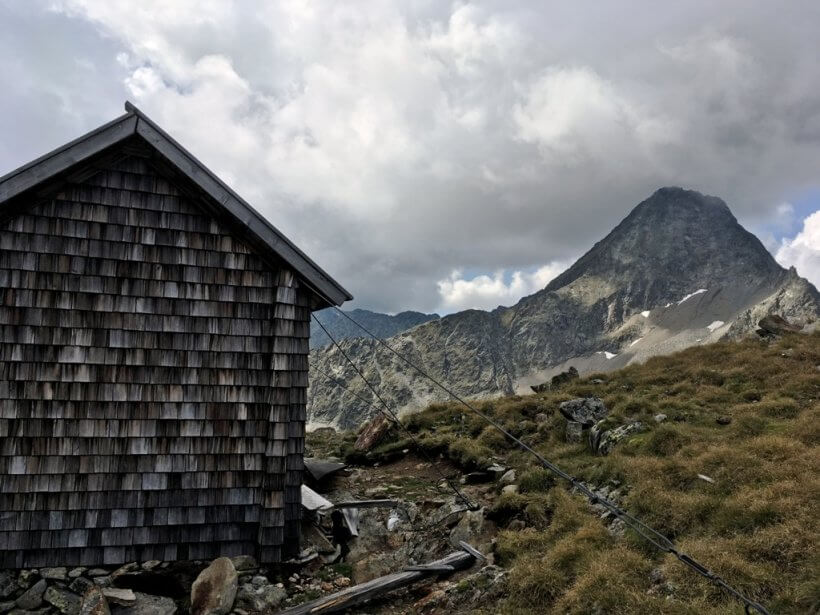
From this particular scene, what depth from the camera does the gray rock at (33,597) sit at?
809 cm

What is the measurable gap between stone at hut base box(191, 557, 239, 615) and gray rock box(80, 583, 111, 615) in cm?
124

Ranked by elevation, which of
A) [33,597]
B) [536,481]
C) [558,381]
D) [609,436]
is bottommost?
[33,597]

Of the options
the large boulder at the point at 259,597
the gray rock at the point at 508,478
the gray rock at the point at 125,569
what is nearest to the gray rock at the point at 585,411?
the gray rock at the point at 508,478

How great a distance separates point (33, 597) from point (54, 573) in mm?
456

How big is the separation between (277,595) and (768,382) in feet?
50.5

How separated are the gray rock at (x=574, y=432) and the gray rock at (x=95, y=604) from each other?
36.5 ft

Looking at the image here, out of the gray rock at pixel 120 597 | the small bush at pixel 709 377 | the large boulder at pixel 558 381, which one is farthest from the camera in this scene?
the large boulder at pixel 558 381

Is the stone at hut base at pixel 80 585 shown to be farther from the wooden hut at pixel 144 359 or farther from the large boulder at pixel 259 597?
the large boulder at pixel 259 597

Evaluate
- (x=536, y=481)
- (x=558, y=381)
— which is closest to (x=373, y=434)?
(x=536, y=481)

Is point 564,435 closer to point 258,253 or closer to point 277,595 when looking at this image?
point 277,595

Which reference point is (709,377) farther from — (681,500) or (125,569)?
(125,569)

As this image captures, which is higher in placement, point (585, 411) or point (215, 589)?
point (585, 411)

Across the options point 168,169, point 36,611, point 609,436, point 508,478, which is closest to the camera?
point 36,611

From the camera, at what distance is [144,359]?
917 centimetres
